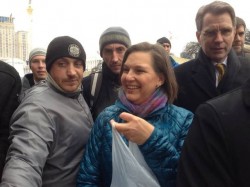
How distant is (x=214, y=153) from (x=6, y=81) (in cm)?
170

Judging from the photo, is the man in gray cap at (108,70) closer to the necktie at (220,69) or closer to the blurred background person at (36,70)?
the necktie at (220,69)

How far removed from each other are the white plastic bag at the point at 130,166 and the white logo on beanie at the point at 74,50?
28.8 inches

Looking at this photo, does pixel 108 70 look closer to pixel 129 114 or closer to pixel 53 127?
pixel 53 127

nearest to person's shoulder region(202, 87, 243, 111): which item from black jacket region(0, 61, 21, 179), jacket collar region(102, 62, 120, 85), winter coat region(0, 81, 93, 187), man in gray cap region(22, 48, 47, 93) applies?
winter coat region(0, 81, 93, 187)

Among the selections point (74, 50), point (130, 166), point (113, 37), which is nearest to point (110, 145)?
point (130, 166)

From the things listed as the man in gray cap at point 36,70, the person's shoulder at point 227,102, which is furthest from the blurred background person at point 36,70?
the person's shoulder at point 227,102

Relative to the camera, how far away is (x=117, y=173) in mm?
1967

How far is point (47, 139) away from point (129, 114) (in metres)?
0.54

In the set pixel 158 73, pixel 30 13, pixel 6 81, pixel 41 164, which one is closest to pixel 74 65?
pixel 6 81

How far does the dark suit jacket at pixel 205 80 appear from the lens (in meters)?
2.55

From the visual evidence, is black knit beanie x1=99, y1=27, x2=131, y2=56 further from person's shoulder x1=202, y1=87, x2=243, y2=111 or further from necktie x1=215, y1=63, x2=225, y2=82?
person's shoulder x1=202, y1=87, x2=243, y2=111

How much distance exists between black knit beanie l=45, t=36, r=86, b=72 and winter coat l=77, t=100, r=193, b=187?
524 millimetres

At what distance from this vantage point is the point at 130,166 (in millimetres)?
1889

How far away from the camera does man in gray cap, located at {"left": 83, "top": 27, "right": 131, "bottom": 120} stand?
9.94ft
